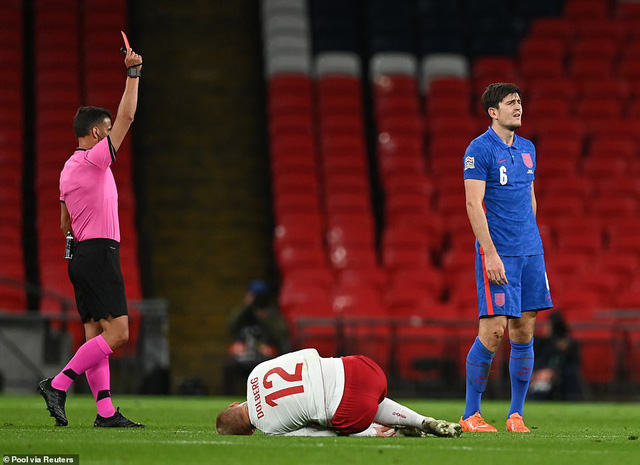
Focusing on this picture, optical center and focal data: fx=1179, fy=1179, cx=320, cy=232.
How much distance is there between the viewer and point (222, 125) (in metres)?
19.0

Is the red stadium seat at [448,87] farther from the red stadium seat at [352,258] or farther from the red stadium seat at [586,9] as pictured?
the red stadium seat at [352,258]

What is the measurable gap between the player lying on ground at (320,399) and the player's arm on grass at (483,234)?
1103 millimetres

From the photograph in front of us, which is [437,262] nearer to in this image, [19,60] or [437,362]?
[437,362]

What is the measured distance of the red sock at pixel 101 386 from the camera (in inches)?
287

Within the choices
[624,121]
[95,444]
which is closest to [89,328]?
[95,444]

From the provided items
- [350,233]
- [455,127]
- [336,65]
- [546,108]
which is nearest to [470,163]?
[350,233]

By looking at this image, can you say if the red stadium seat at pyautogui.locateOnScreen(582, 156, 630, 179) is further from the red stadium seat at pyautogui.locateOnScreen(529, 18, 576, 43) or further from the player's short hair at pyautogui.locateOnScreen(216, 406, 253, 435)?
the player's short hair at pyautogui.locateOnScreen(216, 406, 253, 435)

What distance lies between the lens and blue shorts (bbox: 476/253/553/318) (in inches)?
281

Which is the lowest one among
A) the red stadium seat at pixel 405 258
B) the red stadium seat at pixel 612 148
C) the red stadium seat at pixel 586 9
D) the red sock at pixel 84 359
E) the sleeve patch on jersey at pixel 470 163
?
the red sock at pixel 84 359

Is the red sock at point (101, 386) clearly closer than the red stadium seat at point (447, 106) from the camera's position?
Yes

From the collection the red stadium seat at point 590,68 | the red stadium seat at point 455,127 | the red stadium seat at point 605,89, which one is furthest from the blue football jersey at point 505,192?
the red stadium seat at point 590,68

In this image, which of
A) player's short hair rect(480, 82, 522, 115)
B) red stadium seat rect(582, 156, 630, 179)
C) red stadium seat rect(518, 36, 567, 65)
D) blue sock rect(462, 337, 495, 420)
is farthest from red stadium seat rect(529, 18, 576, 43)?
blue sock rect(462, 337, 495, 420)

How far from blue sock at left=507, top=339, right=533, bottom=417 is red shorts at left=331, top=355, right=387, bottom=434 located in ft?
4.63

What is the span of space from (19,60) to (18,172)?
7.55ft
